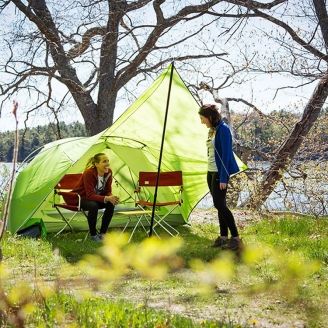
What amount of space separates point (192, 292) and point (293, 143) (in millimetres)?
7110

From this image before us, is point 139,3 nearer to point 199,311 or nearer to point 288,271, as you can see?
point 199,311

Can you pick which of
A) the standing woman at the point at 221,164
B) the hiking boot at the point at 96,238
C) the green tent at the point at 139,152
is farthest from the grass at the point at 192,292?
the green tent at the point at 139,152

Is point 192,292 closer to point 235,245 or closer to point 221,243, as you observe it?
point 235,245

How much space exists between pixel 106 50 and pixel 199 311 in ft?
31.5

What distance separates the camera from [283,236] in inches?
268

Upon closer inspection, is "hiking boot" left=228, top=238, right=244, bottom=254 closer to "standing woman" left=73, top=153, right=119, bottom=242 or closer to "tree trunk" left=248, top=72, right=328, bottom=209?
"standing woman" left=73, top=153, right=119, bottom=242

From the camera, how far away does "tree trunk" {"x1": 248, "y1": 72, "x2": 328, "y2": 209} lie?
10.1 m

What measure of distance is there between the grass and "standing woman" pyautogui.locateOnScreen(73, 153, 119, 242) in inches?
12.3

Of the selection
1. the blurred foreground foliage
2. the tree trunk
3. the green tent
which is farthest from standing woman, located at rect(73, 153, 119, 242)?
the tree trunk

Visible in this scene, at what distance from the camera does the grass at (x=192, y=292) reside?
3322mm

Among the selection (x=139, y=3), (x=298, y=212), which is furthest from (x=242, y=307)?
(x=139, y=3)

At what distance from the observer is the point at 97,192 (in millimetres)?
7293

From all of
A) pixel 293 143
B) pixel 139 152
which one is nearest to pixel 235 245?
pixel 139 152

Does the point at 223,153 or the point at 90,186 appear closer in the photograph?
the point at 223,153
